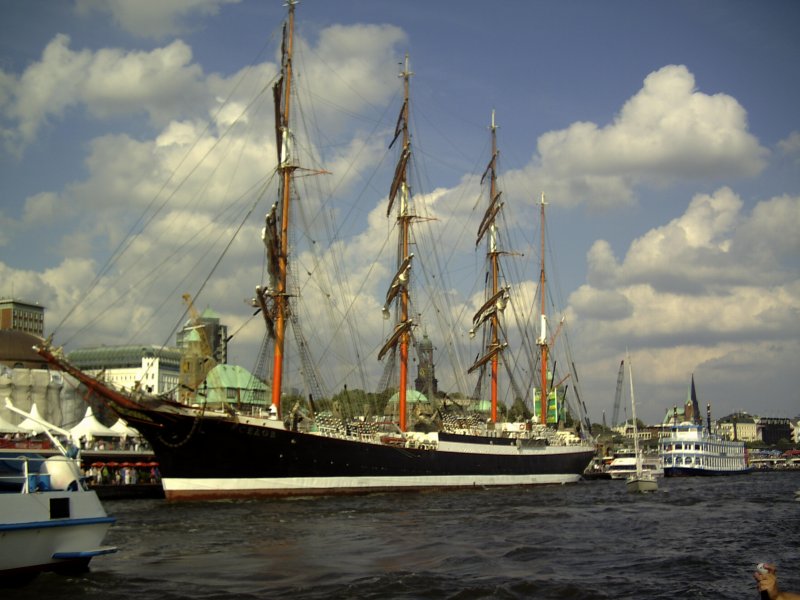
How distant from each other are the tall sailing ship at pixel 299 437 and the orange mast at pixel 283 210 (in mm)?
77

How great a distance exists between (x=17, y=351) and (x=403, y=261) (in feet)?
370

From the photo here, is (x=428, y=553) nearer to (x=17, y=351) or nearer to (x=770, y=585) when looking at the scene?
(x=770, y=585)

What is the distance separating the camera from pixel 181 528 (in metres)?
38.9

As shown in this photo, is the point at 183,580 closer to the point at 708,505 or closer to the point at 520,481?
the point at 708,505

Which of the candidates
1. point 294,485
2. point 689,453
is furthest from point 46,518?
point 689,453

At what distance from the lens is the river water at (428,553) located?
79.2 ft

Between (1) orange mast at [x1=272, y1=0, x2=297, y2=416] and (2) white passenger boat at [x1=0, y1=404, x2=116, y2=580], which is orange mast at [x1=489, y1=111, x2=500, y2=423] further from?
(2) white passenger boat at [x1=0, y1=404, x2=116, y2=580]

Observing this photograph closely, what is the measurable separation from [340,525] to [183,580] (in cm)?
1621

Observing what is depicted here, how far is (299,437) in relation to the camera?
5916 cm

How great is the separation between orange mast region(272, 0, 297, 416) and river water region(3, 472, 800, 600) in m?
12.2

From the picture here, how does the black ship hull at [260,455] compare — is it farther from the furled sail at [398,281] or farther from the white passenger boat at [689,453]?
the white passenger boat at [689,453]

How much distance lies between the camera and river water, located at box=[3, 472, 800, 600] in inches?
950

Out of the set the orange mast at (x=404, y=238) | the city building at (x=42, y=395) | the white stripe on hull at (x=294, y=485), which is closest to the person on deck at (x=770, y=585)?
the white stripe on hull at (x=294, y=485)

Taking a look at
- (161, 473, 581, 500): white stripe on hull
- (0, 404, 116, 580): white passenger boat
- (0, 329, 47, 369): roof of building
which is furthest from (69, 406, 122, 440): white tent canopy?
(0, 329, 47, 369): roof of building
